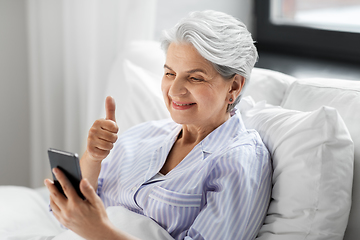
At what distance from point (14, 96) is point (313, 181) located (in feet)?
6.01

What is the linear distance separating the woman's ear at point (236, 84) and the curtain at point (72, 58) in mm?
905

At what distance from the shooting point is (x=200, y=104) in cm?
115

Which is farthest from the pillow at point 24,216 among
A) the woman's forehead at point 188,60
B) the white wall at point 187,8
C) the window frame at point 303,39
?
the window frame at point 303,39

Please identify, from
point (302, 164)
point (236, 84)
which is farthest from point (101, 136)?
point (302, 164)

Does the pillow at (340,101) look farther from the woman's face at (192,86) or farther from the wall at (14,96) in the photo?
the wall at (14,96)

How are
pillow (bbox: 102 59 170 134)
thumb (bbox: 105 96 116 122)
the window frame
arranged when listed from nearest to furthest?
thumb (bbox: 105 96 116 122) < pillow (bbox: 102 59 170 134) < the window frame

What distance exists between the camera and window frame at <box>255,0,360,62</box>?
6.53 feet

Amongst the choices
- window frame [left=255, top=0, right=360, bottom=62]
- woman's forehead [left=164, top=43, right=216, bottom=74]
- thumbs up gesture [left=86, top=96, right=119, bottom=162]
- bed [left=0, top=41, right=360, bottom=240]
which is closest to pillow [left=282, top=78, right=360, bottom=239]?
bed [left=0, top=41, right=360, bottom=240]

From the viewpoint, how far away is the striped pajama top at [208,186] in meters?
1.00

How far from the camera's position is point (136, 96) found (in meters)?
1.74

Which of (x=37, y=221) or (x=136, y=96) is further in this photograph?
(x=136, y=96)

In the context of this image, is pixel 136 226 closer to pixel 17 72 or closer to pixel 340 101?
pixel 340 101

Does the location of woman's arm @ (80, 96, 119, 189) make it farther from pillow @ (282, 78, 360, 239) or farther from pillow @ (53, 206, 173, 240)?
pillow @ (282, 78, 360, 239)

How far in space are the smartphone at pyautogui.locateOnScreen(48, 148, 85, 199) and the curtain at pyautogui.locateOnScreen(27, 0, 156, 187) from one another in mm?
1126
